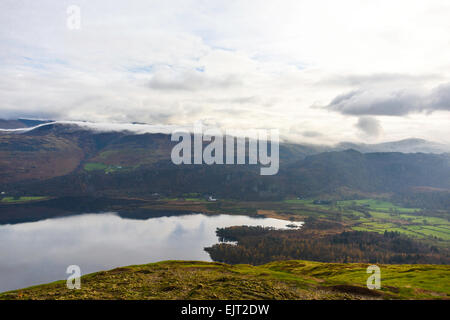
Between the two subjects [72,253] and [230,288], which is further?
[72,253]

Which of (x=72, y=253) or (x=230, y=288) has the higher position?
(x=230, y=288)

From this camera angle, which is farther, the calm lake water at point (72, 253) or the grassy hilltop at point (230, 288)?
the calm lake water at point (72, 253)

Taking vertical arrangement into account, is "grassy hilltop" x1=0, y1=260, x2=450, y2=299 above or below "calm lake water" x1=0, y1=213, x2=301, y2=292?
above

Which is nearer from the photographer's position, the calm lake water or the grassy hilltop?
the grassy hilltop

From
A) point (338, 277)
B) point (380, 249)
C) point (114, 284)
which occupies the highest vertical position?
point (114, 284)

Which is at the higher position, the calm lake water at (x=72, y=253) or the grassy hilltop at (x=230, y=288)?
the grassy hilltop at (x=230, y=288)
